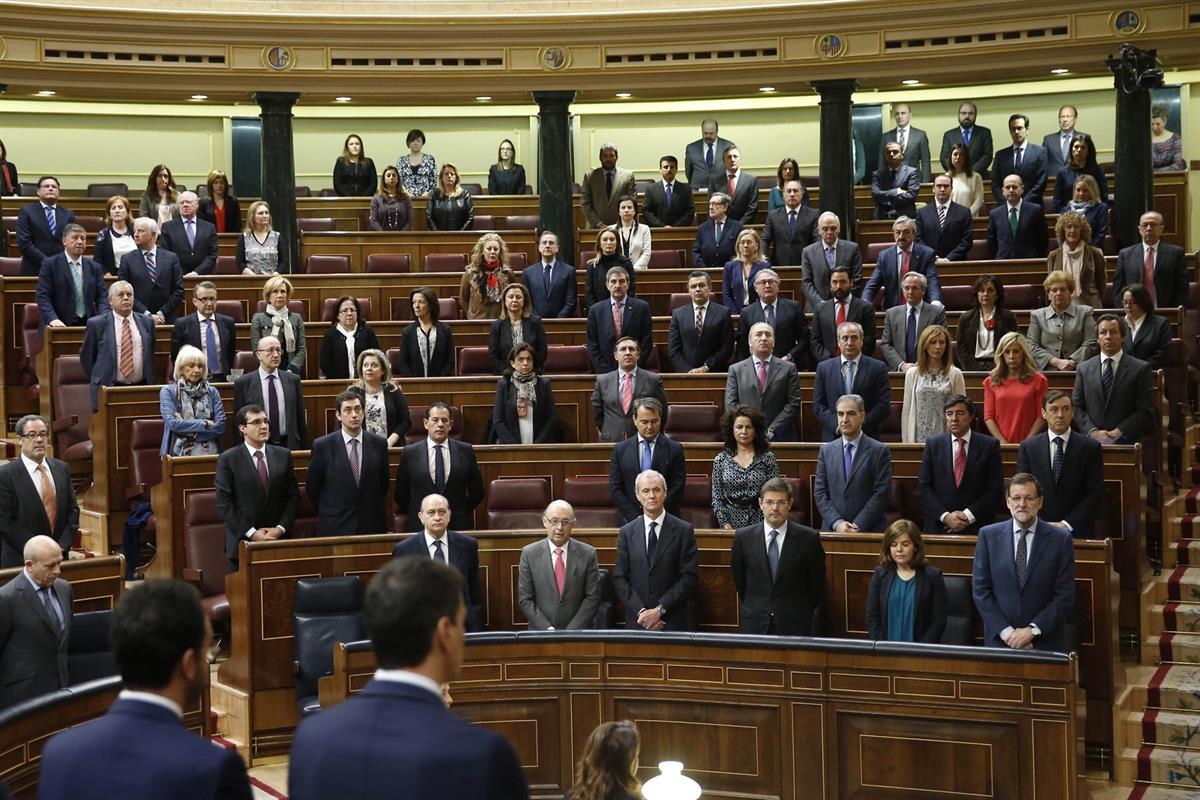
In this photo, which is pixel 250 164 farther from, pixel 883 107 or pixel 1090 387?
pixel 1090 387

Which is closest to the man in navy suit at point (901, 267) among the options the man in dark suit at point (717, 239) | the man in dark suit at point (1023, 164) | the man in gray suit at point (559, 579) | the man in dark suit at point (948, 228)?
the man in dark suit at point (948, 228)

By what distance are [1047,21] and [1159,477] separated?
12.4 feet

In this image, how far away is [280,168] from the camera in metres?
9.89

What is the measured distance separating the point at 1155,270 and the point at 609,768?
4923mm

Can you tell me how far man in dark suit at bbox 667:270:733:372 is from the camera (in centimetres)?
729

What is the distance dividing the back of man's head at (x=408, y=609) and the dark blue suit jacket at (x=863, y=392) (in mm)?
4777

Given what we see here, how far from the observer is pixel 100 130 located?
12.5m

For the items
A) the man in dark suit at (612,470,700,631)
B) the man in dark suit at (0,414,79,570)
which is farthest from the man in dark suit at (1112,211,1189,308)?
the man in dark suit at (0,414,79,570)

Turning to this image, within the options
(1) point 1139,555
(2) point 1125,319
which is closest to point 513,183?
(2) point 1125,319

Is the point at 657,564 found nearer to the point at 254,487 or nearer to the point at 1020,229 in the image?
the point at 254,487

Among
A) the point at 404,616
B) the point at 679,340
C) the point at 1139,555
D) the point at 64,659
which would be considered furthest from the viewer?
the point at 679,340

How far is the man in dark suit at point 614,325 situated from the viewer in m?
7.41

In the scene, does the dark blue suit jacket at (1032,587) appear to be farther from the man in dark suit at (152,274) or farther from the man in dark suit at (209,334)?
the man in dark suit at (152,274)

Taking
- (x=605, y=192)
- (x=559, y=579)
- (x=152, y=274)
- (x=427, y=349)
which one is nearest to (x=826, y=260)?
(x=427, y=349)
